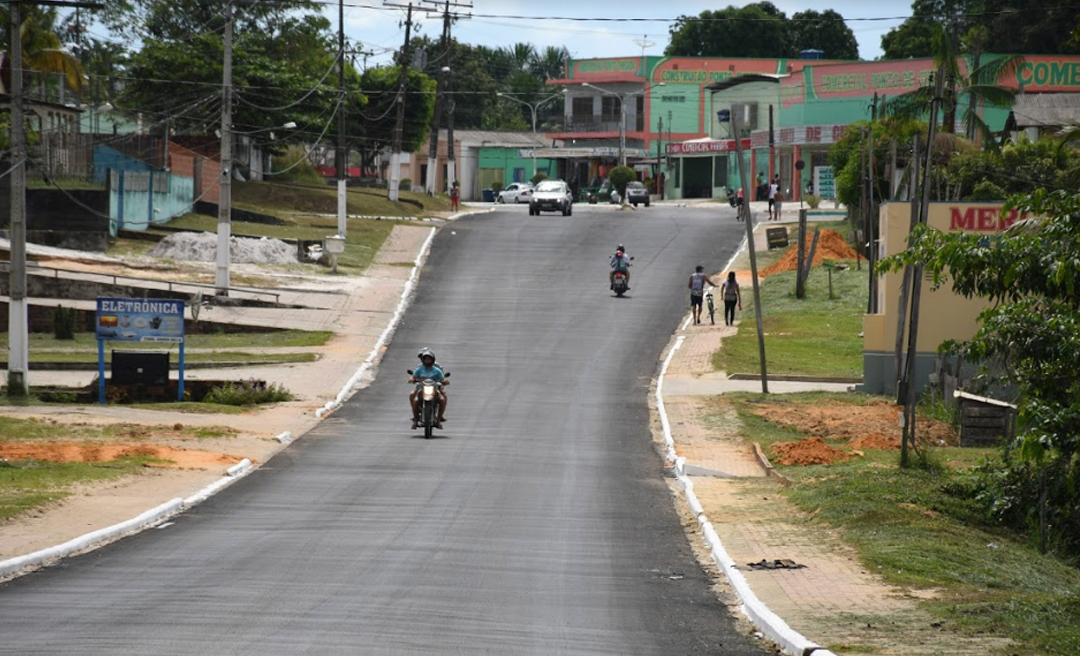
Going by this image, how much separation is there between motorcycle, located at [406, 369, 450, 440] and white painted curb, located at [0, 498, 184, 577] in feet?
25.4

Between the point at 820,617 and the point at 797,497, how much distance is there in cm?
757

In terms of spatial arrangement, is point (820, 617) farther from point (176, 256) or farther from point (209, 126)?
point (209, 126)

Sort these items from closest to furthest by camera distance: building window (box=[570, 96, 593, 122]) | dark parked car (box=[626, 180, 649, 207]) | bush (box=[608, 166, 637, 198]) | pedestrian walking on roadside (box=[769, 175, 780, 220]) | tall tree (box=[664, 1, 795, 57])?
1. pedestrian walking on roadside (box=[769, 175, 780, 220])
2. dark parked car (box=[626, 180, 649, 207])
3. bush (box=[608, 166, 637, 198])
4. building window (box=[570, 96, 593, 122])
5. tall tree (box=[664, 1, 795, 57])

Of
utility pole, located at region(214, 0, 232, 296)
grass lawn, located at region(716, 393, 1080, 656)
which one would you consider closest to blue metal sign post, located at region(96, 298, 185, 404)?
utility pole, located at region(214, 0, 232, 296)

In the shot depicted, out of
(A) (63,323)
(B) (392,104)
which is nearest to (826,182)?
(B) (392,104)

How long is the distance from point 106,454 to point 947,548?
43.9 ft

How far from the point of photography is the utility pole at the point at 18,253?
29547 millimetres

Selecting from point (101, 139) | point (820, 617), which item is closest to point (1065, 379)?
point (820, 617)

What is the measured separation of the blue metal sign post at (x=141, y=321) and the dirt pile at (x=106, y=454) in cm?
791

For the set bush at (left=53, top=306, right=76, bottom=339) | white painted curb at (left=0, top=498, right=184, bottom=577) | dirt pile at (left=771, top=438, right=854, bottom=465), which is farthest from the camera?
bush at (left=53, top=306, right=76, bottom=339)

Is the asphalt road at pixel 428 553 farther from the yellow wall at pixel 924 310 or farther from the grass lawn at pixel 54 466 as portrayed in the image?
the yellow wall at pixel 924 310

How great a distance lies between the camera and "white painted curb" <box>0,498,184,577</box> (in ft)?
45.3

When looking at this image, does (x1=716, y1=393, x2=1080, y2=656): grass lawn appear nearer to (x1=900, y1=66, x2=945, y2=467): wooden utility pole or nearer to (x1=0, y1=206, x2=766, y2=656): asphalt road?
(x1=900, y1=66, x2=945, y2=467): wooden utility pole

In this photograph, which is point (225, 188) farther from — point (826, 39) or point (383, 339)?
point (826, 39)
